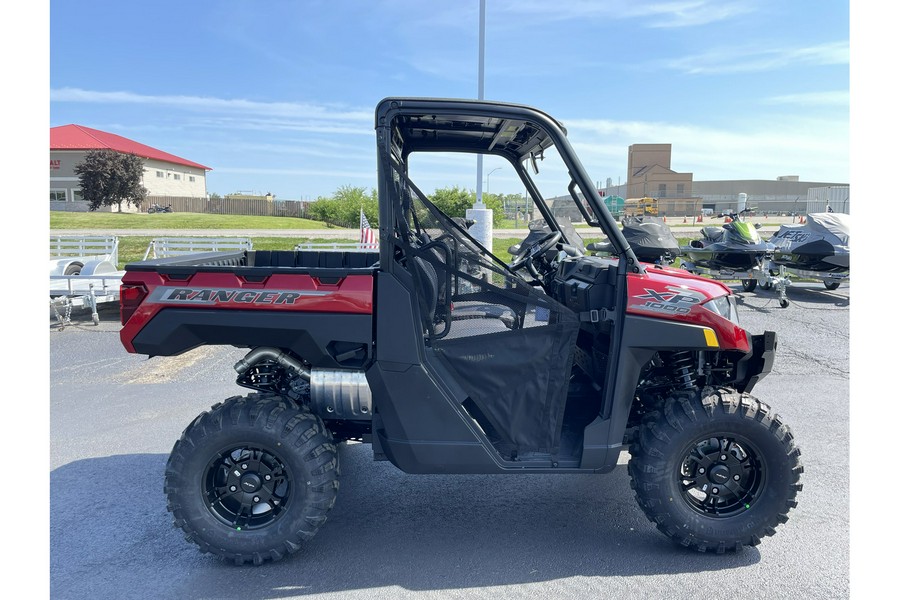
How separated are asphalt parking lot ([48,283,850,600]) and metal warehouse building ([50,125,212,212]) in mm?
49351

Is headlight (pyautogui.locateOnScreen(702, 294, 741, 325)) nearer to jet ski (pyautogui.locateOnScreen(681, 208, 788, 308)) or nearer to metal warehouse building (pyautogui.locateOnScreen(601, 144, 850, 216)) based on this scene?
jet ski (pyautogui.locateOnScreen(681, 208, 788, 308))

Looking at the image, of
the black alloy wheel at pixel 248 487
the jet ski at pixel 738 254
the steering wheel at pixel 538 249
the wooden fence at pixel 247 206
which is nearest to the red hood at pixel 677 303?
the steering wheel at pixel 538 249

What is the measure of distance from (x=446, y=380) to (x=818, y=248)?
994cm

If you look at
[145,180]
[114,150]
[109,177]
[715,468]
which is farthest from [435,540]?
[145,180]

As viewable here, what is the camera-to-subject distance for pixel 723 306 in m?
3.11

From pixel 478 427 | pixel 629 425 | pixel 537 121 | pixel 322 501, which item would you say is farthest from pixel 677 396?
pixel 322 501

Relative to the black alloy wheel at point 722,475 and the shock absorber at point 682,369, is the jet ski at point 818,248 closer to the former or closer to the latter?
the shock absorber at point 682,369

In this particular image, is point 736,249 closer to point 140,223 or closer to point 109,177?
point 140,223

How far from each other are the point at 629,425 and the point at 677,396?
336 millimetres

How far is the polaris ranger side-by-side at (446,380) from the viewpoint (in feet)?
9.80

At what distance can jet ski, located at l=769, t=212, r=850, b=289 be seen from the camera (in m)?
10.6

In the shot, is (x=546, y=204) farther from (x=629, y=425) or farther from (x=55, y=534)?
(x=55, y=534)

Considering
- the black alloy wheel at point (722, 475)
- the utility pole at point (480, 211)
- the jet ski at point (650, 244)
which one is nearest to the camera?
the black alloy wheel at point (722, 475)

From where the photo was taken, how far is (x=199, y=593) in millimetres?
2814
